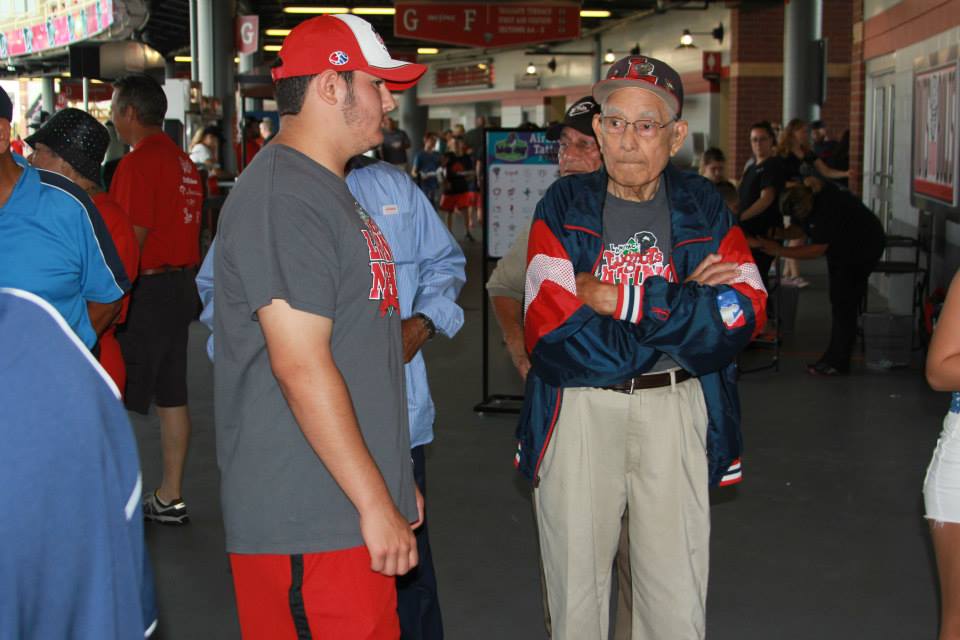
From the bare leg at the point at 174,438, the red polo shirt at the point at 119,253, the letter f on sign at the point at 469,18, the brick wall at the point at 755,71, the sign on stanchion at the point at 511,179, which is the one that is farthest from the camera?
the brick wall at the point at 755,71

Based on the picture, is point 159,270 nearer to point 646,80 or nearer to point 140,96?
point 140,96

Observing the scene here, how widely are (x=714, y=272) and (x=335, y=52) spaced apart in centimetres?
114

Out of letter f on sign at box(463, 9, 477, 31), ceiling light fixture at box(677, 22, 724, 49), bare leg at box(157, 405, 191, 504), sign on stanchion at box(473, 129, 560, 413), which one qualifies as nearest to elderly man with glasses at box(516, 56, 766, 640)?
bare leg at box(157, 405, 191, 504)

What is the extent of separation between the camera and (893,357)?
8836 millimetres

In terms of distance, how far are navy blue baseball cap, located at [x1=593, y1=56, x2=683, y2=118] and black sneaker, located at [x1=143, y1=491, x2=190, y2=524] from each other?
3.19 meters

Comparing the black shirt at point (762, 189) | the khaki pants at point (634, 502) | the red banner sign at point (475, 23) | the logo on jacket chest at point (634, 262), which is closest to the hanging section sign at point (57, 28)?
the red banner sign at point (475, 23)

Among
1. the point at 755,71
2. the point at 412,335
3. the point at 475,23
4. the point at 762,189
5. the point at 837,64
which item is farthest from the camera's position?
the point at 755,71

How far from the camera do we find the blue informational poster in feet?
24.1

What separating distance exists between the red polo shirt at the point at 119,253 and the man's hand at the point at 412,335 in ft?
4.24

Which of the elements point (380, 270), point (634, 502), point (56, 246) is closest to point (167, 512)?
point (56, 246)

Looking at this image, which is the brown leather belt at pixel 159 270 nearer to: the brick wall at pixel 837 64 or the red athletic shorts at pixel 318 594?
the red athletic shorts at pixel 318 594

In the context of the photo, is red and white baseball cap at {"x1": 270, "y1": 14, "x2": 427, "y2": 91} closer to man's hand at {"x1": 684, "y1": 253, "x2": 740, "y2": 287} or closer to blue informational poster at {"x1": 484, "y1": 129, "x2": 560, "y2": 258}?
man's hand at {"x1": 684, "y1": 253, "x2": 740, "y2": 287}

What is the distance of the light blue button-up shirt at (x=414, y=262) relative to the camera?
3.21 m

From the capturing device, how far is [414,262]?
331 centimetres
